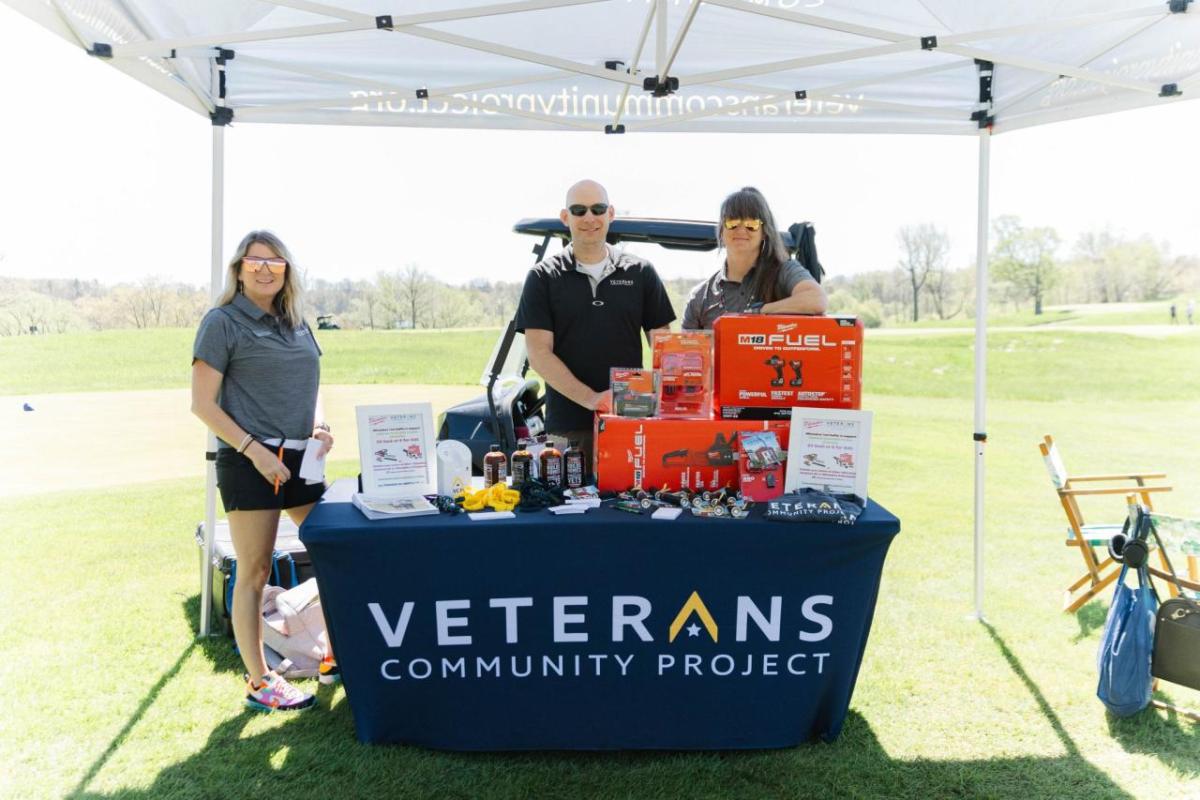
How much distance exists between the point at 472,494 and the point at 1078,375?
1963 cm

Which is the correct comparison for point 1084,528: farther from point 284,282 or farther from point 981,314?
point 284,282

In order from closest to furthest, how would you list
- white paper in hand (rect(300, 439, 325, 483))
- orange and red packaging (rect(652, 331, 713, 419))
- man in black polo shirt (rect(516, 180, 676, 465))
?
orange and red packaging (rect(652, 331, 713, 419)) → white paper in hand (rect(300, 439, 325, 483)) → man in black polo shirt (rect(516, 180, 676, 465))

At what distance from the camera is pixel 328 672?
303 centimetres

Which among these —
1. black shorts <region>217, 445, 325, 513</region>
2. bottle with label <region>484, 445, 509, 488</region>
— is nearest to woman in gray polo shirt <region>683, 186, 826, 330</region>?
bottle with label <region>484, 445, 509, 488</region>

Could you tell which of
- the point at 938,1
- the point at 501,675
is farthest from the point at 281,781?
the point at 938,1

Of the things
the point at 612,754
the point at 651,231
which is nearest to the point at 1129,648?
the point at 612,754

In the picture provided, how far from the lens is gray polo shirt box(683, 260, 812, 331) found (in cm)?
278

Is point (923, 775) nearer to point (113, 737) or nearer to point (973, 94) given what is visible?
point (113, 737)

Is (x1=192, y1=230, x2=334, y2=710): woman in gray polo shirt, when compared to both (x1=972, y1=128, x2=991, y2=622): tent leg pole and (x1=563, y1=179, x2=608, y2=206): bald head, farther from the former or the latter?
(x1=972, y1=128, x2=991, y2=622): tent leg pole

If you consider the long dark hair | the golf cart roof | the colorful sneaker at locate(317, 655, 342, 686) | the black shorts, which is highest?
the golf cart roof

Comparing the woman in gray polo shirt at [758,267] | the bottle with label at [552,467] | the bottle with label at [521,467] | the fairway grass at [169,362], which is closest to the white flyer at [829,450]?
the woman in gray polo shirt at [758,267]

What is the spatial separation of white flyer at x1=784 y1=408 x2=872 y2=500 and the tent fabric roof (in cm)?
126

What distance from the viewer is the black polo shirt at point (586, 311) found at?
291cm

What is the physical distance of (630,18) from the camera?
3.32 meters
